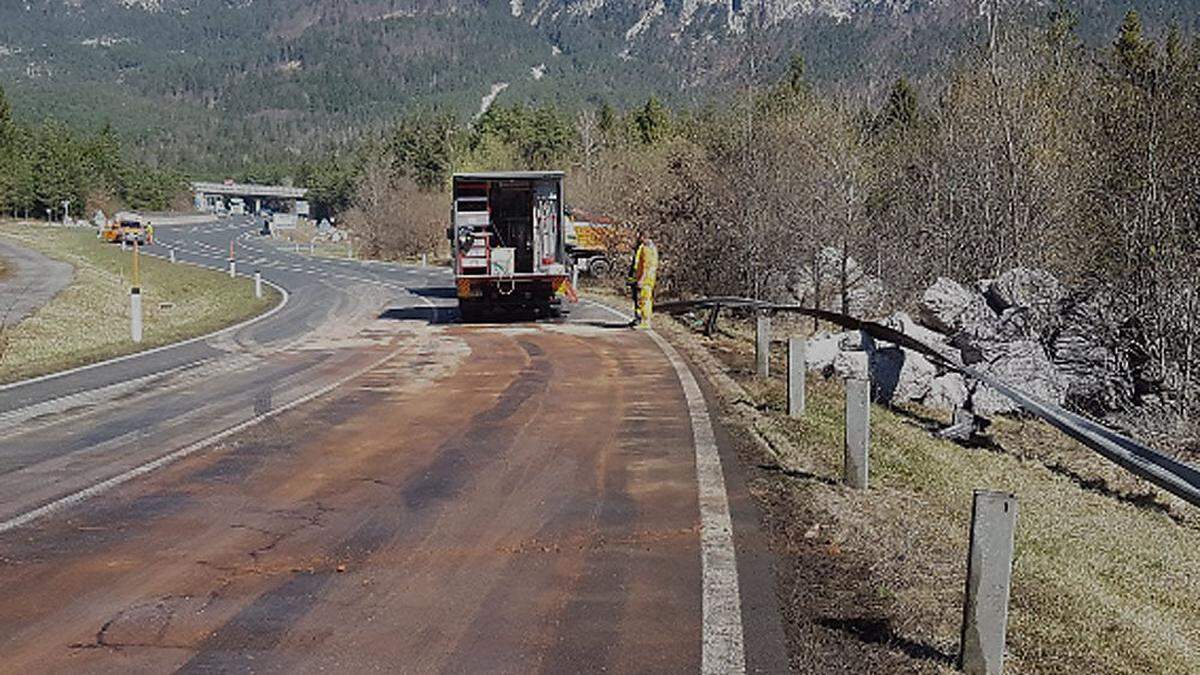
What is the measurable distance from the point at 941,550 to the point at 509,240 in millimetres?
21210

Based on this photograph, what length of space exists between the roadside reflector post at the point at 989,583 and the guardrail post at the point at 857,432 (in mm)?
3668

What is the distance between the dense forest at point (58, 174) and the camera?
121562 millimetres

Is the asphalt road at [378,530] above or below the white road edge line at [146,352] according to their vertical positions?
above

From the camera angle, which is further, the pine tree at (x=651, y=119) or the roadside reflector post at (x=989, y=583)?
the pine tree at (x=651, y=119)

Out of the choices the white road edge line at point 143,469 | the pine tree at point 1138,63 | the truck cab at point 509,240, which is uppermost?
the pine tree at point 1138,63

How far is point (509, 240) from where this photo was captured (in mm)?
27688

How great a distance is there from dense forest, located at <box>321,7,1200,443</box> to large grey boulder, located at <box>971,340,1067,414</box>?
0.66 meters

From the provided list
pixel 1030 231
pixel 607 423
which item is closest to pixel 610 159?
pixel 1030 231

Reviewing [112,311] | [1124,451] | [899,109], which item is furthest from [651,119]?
[1124,451]

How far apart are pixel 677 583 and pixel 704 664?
122 cm

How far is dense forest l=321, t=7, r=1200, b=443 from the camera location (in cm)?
1694

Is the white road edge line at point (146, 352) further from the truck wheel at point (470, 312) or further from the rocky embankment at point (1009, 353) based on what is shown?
the rocky embankment at point (1009, 353)

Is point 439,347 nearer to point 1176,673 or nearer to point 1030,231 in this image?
point 1030,231

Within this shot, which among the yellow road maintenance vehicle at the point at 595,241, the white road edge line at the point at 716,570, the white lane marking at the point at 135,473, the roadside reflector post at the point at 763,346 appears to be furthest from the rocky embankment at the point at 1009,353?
the yellow road maintenance vehicle at the point at 595,241
